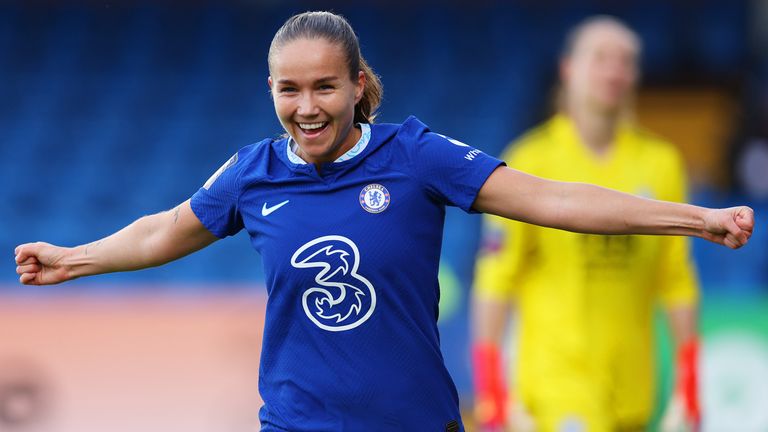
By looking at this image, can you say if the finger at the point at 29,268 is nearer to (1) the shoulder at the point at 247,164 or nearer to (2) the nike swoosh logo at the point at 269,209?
(1) the shoulder at the point at 247,164

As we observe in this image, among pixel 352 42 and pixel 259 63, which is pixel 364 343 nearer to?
pixel 352 42

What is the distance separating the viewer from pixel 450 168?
3.46 meters

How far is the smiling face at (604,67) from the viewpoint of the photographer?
5516 mm

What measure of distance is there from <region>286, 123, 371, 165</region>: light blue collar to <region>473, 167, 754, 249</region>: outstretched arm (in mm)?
355

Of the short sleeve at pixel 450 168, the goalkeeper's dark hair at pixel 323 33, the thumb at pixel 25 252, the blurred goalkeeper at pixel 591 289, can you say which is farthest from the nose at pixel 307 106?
the blurred goalkeeper at pixel 591 289

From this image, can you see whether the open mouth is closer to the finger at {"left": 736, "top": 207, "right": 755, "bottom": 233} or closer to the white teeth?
the white teeth

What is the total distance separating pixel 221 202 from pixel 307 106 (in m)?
0.44

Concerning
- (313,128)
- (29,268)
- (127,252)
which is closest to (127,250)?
(127,252)

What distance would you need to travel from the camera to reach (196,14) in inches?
618

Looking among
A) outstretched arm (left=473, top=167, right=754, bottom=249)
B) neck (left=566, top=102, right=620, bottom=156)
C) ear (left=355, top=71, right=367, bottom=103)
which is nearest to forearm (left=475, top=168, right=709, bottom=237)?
outstretched arm (left=473, top=167, right=754, bottom=249)

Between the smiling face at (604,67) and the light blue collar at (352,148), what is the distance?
2132mm

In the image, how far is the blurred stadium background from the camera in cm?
898

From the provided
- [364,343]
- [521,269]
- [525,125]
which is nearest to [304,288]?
[364,343]

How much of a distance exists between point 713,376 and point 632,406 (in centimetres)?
274
